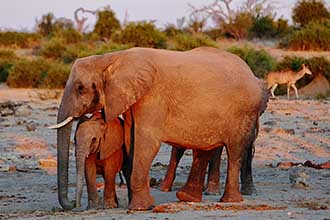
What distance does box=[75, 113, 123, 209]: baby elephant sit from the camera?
8523mm

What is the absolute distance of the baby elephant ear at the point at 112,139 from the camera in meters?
8.65

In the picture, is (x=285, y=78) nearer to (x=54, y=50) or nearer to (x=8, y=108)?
(x=8, y=108)

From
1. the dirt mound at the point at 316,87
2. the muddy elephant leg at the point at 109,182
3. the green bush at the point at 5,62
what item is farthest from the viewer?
the green bush at the point at 5,62

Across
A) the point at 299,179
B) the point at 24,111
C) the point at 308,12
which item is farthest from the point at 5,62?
the point at 299,179

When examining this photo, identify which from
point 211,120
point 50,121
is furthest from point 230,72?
point 50,121

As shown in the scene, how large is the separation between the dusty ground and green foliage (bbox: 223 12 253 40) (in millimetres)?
21502

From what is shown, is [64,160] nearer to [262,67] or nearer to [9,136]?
[9,136]

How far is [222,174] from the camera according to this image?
38.4 feet

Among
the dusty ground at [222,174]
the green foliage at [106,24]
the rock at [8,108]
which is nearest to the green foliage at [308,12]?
the green foliage at [106,24]

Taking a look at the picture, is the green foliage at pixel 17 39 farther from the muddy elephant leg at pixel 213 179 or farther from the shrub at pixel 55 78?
the muddy elephant leg at pixel 213 179

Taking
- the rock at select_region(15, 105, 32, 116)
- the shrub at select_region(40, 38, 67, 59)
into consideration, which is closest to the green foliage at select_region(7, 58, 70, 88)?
the rock at select_region(15, 105, 32, 116)

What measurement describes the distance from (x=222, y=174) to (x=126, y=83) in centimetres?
369

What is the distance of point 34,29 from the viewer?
56594 mm

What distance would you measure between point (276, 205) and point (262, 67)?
2148cm
